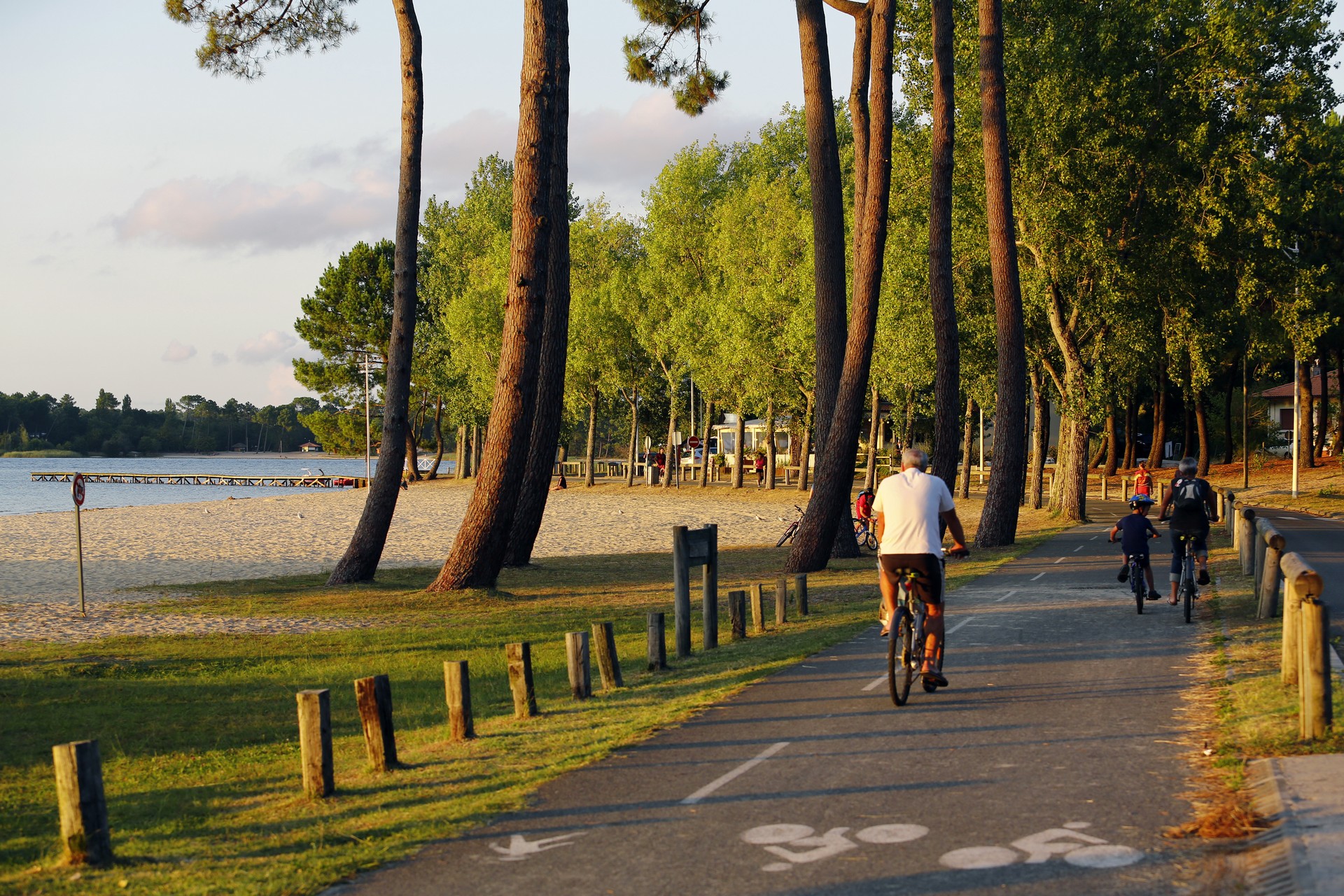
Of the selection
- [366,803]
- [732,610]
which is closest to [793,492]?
[732,610]

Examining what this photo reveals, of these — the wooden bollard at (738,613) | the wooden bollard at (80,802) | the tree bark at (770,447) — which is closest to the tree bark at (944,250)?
the wooden bollard at (738,613)

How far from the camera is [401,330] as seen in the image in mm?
22484

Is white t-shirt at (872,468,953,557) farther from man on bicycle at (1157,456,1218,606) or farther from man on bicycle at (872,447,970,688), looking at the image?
man on bicycle at (1157,456,1218,606)

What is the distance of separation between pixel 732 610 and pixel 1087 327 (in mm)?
24085

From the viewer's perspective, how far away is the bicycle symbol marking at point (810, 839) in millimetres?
5918

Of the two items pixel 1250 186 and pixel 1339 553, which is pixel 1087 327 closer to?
pixel 1250 186

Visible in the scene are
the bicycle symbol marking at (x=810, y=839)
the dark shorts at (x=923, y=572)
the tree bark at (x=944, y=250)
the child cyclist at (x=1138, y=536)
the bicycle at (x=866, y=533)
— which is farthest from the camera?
the bicycle at (x=866, y=533)

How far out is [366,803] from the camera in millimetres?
7367

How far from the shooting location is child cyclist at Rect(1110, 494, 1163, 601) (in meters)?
15.2

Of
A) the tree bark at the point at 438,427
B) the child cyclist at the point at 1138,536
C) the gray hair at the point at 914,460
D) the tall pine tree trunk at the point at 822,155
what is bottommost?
the child cyclist at the point at 1138,536

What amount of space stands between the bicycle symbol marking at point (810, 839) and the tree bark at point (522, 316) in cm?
1324

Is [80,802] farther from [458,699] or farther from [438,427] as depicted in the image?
[438,427]

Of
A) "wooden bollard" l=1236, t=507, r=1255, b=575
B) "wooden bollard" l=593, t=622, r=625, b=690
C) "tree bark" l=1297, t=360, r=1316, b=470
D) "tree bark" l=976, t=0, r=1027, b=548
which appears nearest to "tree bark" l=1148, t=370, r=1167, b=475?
"tree bark" l=1297, t=360, r=1316, b=470

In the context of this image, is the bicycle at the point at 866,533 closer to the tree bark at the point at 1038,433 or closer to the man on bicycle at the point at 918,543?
the tree bark at the point at 1038,433
